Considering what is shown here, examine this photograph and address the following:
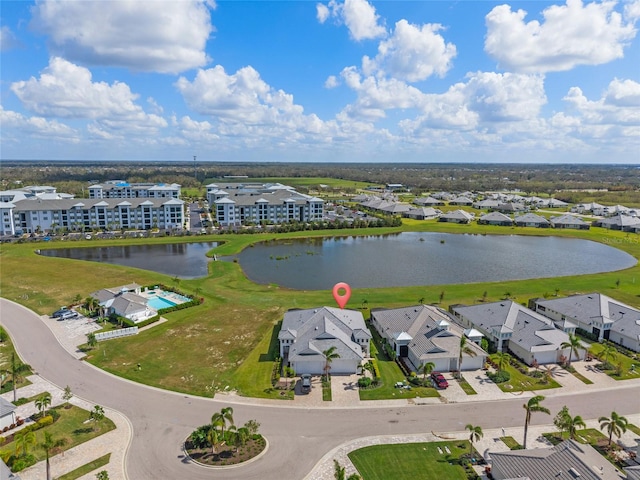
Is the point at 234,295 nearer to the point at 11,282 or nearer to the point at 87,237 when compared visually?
the point at 11,282

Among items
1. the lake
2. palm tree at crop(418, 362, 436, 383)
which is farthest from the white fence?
palm tree at crop(418, 362, 436, 383)

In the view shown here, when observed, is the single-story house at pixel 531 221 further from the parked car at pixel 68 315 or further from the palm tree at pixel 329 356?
the parked car at pixel 68 315

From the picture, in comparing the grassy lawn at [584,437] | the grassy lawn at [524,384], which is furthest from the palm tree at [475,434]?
the grassy lawn at [524,384]

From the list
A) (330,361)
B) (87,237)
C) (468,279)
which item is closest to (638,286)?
(468,279)

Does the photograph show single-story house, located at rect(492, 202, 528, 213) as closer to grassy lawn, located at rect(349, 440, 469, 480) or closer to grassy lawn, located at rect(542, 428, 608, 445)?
grassy lawn, located at rect(542, 428, 608, 445)

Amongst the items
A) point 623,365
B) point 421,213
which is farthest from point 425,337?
point 421,213

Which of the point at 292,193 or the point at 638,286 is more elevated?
the point at 292,193
